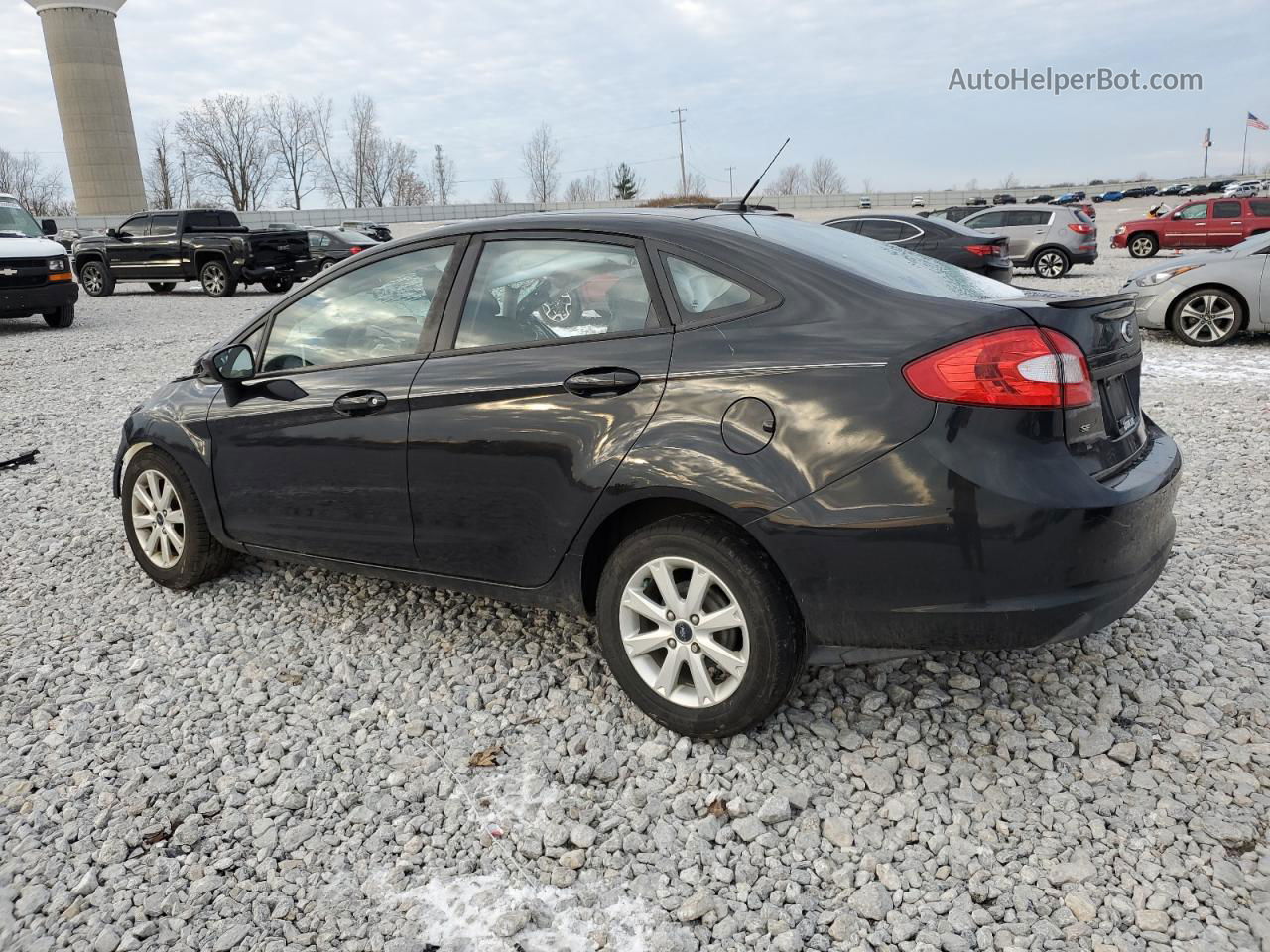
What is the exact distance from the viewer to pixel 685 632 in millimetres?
2906

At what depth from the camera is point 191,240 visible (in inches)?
784

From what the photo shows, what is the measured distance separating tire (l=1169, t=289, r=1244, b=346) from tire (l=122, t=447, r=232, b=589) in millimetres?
10467

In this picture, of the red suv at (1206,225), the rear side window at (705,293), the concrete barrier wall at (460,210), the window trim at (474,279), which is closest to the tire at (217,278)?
the window trim at (474,279)

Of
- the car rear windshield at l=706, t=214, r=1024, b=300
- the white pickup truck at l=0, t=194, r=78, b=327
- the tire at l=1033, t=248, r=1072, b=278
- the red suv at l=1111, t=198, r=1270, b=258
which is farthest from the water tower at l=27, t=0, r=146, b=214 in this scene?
the car rear windshield at l=706, t=214, r=1024, b=300

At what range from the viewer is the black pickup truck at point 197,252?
19703mm

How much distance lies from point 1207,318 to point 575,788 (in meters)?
10.5

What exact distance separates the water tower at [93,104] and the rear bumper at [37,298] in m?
54.0

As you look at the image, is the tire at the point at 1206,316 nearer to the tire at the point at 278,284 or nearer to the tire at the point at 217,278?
the tire at the point at 278,284

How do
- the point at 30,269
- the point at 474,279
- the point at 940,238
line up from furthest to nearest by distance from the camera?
1. the point at 940,238
2. the point at 30,269
3. the point at 474,279

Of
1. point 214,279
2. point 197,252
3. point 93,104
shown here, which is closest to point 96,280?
point 197,252

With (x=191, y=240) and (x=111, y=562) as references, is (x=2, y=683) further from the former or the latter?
(x=191, y=240)

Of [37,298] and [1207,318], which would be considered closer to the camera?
[1207,318]

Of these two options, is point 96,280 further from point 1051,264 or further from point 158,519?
point 1051,264

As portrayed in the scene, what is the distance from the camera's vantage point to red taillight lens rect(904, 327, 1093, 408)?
98.0 inches
